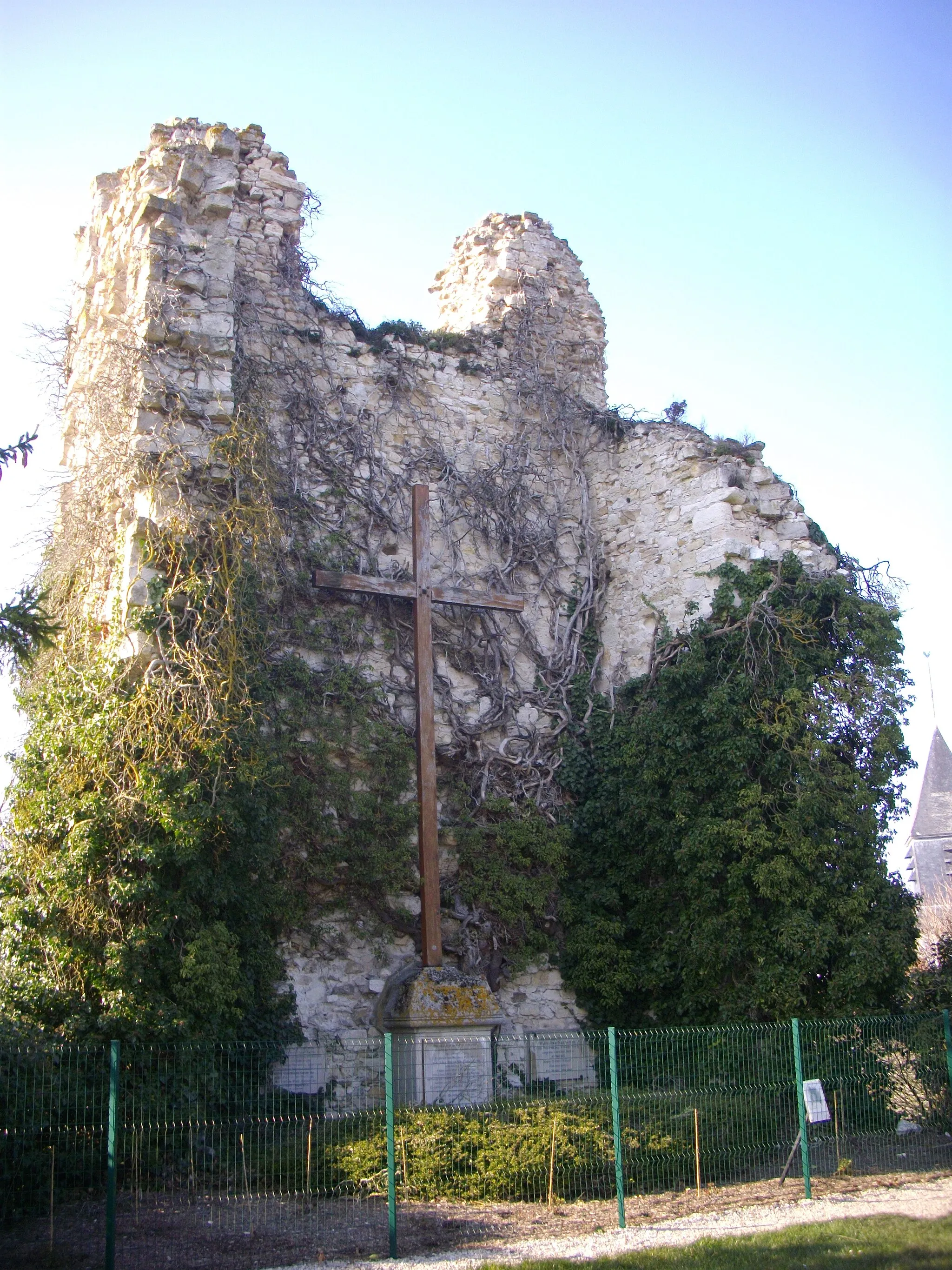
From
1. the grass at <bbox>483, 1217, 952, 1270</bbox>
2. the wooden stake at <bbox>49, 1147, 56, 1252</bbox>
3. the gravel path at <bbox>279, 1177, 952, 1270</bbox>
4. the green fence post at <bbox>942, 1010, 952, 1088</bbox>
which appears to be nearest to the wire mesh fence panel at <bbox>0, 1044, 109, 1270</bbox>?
the wooden stake at <bbox>49, 1147, 56, 1252</bbox>

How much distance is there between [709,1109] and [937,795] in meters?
37.2

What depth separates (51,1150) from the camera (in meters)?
6.81

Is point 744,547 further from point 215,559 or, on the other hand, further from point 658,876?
point 215,559

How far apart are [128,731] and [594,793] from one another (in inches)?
196

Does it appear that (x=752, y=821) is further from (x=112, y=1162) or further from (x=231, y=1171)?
(x=112, y=1162)

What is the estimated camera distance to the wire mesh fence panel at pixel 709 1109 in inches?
310

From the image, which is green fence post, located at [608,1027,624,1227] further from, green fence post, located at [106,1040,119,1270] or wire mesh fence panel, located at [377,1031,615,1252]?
green fence post, located at [106,1040,119,1270]

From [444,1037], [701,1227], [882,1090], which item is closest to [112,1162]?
[701,1227]

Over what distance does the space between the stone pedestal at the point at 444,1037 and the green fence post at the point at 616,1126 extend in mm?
1737

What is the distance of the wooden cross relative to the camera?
32.0 feet

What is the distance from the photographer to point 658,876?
11.1 metres

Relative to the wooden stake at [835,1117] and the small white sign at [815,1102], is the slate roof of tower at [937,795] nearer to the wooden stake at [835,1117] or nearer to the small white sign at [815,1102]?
the wooden stake at [835,1117]

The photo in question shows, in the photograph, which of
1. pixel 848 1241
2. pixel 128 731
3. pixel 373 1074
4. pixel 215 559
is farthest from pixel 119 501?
pixel 848 1241

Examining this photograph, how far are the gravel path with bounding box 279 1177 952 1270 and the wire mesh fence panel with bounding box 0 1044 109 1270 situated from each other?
155cm
